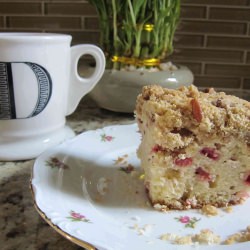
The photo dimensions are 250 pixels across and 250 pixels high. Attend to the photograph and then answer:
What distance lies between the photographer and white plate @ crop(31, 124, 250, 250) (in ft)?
1.71

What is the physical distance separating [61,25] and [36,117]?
1.96ft

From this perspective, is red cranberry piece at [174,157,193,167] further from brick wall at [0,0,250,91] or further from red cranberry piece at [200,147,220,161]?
brick wall at [0,0,250,91]

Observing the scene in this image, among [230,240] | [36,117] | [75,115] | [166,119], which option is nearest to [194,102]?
[166,119]

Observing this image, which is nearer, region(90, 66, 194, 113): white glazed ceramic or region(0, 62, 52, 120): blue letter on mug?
region(0, 62, 52, 120): blue letter on mug

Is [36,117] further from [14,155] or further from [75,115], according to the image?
[75,115]

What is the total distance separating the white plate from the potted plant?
247mm

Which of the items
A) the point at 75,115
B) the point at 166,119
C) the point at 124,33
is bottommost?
the point at 75,115

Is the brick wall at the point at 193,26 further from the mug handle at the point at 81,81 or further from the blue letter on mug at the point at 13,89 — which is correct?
the blue letter on mug at the point at 13,89

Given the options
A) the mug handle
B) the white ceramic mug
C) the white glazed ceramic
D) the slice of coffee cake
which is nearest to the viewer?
the slice of coffee cake

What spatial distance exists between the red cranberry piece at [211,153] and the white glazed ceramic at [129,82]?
16.6 inches

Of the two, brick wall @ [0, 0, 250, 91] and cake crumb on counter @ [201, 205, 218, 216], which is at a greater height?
brick wall @ [0, 0, 250, 91]

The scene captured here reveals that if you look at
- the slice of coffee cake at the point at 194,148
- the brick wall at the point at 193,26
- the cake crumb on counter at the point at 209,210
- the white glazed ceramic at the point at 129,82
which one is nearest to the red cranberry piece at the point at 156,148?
the slice of coffee cake at the point at 194,148

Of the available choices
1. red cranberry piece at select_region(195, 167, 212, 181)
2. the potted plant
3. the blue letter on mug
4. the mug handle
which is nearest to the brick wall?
the potted plant

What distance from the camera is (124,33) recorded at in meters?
1.08
